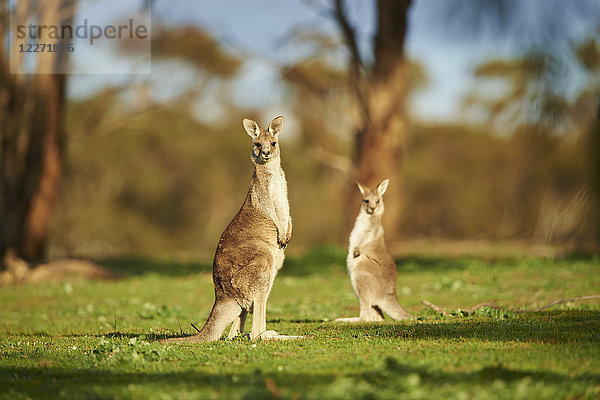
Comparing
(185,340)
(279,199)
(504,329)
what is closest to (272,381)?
(185,340)

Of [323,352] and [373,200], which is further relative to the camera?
[373,200]

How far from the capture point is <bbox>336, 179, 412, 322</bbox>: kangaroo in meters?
7.58


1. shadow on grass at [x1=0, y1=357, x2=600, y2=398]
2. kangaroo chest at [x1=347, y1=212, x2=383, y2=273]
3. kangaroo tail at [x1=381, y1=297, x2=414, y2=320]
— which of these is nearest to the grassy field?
shadow on grass at [x1=0, y1=357, x2=600, y2=398]

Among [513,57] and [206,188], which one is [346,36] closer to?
[513,57]

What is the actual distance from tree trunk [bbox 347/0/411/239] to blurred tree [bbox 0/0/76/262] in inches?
278

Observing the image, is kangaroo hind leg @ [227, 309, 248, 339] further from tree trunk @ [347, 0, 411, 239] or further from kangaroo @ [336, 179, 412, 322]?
tree trunk @ [347, 0, 411, 239]

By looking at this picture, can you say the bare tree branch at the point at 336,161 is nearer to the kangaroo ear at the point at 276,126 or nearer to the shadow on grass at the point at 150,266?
the shadow on grass at the point at 150,266

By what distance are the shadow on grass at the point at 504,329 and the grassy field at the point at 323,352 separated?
0.03ft

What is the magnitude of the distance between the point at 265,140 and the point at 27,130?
11.0 meters

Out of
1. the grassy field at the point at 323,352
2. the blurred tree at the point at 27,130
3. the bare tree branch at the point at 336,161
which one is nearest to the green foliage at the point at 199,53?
the blurred tree at the point at 27,130

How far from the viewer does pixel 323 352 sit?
5.39 metres

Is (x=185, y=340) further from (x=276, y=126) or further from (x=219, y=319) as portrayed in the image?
(x=276, y=126)

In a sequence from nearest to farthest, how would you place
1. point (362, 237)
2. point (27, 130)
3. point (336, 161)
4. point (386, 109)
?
point (362, 237)
point (27, 130)
point (386, 109)
point (336, 161)

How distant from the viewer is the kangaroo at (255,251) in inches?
240
